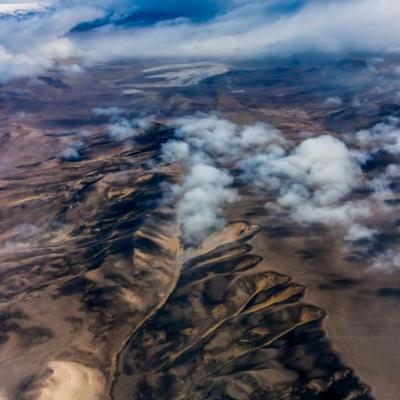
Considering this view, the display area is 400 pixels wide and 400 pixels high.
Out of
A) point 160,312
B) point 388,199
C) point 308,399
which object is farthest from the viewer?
point 388,199

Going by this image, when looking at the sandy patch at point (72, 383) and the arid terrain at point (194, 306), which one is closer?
the arid terrain at point (194, 306)

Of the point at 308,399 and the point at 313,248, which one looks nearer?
the point at 308,399

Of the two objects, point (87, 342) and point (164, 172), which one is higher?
point (164, 172)

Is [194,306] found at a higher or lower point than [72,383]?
higher

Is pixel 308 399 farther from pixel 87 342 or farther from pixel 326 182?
pixel 326 182

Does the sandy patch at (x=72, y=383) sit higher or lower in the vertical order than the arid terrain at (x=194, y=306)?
lower

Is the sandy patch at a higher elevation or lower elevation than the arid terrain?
lower

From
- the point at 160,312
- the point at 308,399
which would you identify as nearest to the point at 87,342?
the point at 160,312

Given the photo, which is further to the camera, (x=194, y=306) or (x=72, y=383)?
(x=194, y=306)

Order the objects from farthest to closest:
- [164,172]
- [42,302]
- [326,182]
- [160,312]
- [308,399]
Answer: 1. [164,172]
2. [326,182]
3. [42,302]
4. [160,312]
5. [308,399]

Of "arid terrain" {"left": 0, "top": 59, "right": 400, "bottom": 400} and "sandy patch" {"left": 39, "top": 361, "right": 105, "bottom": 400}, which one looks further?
"sandy patch" {"left": 39, "top": 361, "right": 105, "bottom": 400}
